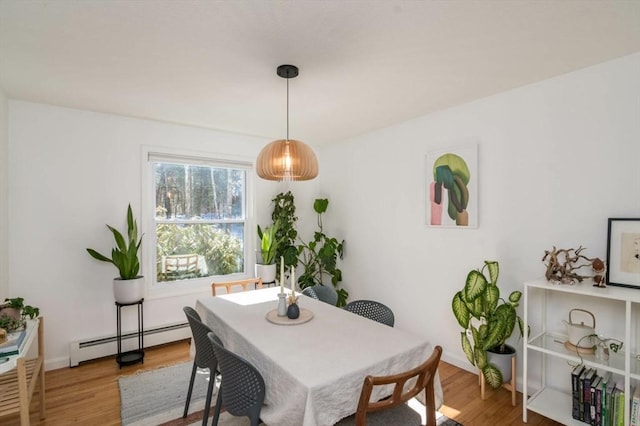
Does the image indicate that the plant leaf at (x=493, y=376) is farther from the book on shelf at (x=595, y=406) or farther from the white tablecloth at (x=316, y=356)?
the white tablecloth at (x=316, y=356)

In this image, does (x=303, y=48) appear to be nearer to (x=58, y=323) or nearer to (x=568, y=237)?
(x=568, y=237)

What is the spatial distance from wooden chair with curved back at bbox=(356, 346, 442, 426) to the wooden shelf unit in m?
1.83

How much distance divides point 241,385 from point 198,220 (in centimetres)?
270

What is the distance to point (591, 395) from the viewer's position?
6.59 feet

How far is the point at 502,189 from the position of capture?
107 inches

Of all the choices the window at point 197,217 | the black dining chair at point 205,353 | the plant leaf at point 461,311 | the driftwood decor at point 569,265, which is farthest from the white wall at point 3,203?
the driftwood decor at point 569,265

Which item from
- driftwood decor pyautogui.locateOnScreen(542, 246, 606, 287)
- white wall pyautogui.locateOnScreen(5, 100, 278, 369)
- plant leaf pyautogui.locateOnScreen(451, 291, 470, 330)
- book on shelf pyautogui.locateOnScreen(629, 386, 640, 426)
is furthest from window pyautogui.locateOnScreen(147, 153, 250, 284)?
book on shelf pyautogui.locateOnScreen(629, 386, 640, 426)

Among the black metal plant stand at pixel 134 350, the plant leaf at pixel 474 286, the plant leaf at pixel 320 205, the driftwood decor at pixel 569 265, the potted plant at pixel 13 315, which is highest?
the plant leaf at pixel 320 205

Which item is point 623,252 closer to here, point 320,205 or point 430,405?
point 430,405

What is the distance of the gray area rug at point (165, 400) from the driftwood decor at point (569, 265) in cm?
126

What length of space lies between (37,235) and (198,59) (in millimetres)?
2383

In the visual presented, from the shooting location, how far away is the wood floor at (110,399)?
7.46 ft

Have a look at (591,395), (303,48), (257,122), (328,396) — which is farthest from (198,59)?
(591,395)

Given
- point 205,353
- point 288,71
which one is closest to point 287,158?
point 288,71
